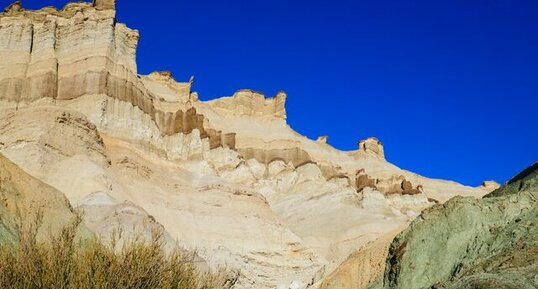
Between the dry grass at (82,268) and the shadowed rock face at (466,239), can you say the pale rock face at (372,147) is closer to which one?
the shadowed rock face at (466,239)

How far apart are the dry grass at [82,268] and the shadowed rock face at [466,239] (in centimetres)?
575

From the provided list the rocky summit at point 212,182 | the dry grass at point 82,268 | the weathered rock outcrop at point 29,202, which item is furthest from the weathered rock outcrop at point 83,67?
Answer: the dry grass at point 82,268

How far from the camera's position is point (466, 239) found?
632 inches

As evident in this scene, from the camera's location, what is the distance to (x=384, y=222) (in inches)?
2692

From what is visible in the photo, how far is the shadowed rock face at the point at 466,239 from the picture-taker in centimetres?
1271

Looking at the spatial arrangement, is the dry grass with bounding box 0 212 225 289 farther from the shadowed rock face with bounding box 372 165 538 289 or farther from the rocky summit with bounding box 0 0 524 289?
the shadowed rock face with bounding box 372 165 538 289

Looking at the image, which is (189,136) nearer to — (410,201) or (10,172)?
(410,201)

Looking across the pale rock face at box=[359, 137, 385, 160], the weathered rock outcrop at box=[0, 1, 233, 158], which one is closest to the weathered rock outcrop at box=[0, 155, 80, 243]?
the weathered rock outcrop at box=[0, 1, 233, 158]

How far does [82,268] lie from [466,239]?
9.16m

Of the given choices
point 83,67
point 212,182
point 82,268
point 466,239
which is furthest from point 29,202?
point 83,67

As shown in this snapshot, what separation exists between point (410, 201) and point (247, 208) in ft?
155

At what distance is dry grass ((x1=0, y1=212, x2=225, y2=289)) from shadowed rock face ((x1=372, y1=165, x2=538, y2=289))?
18.9 ft

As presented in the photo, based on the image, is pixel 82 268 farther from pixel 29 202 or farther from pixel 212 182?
pixel 212 182

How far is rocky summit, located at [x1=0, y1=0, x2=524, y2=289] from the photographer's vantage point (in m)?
16.8
